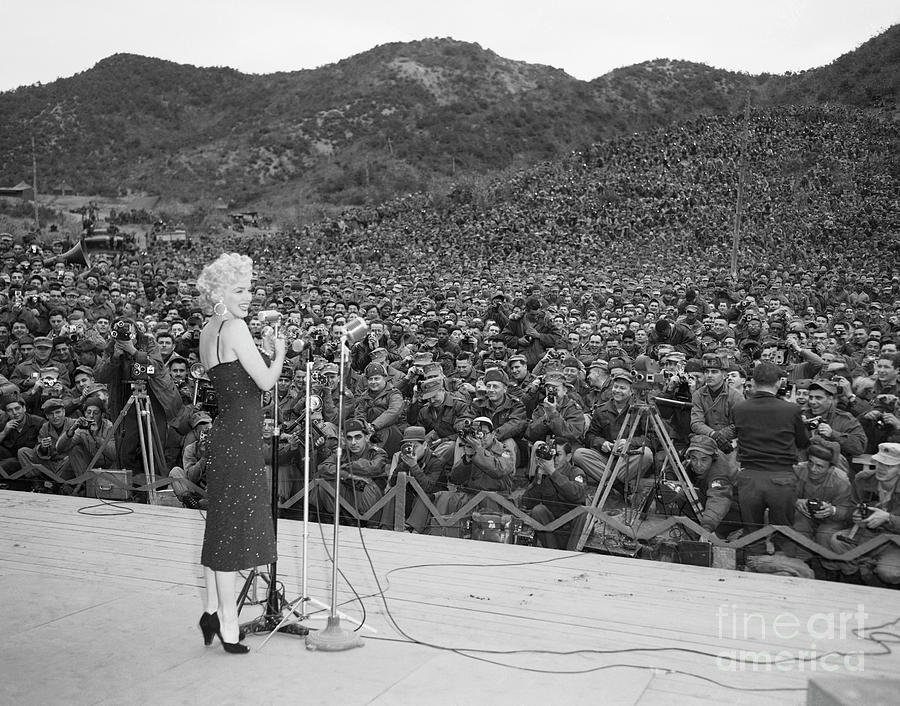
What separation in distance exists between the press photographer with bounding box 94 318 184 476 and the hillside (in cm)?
4449

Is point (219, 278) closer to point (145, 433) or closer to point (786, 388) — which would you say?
point (145, 433)

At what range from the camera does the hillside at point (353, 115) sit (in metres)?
60.6

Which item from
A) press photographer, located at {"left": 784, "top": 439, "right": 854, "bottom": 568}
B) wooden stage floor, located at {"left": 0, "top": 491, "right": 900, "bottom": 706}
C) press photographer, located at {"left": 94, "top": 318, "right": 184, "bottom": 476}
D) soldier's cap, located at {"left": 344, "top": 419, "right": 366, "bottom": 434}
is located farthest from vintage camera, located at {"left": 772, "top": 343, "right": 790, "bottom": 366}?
press photographer, located at {"left": 94, "top": 318, "right": 184, "bottom": 476}

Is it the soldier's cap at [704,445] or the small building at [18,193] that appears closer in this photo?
the soldier's cap at [704,445]

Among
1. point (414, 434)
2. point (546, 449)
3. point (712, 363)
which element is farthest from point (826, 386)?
point (414, 434)

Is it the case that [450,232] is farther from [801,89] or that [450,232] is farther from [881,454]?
[801,89]

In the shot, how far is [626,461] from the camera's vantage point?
6832mm

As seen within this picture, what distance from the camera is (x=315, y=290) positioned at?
65.9 ft

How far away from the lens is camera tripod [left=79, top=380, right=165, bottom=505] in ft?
27.5

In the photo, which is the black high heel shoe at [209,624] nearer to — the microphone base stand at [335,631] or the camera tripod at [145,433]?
the microphone base stand at [335,631]

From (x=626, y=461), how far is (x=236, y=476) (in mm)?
3414

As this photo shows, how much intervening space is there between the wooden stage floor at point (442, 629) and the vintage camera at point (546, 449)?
0.78 metres

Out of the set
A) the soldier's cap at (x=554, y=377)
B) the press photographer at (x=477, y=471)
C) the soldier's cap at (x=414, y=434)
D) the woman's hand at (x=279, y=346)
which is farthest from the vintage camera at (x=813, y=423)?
the woman's hand at (x=279, y=346)

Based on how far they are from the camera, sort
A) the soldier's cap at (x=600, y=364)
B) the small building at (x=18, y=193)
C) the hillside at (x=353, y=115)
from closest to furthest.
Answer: the soldier's cap at (x=600, y=364)
the small building at (x=18, y=193)
the hillside at (x=353, y=115)
